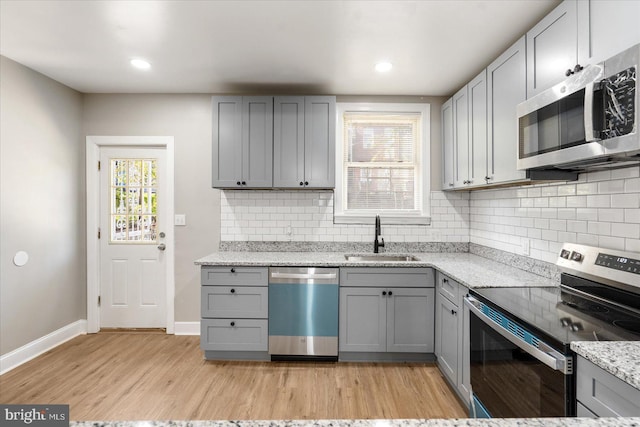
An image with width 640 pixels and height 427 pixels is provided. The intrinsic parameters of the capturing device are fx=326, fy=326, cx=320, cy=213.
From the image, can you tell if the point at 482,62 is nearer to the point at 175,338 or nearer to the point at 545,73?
the point at 545,73

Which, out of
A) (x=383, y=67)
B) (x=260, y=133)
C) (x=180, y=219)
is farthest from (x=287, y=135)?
(x=180, y=219)

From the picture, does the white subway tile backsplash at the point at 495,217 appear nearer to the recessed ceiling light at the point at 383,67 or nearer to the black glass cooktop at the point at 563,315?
the black glass cooktop at the point at 563,315

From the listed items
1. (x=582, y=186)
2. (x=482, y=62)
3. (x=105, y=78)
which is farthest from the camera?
(x=105, y=78)

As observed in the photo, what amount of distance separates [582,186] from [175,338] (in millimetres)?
3756

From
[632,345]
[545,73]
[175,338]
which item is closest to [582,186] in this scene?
[545,73]

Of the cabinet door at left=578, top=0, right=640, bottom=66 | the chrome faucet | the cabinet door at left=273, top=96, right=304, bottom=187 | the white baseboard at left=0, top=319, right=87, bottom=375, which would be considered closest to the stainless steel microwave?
the cabinet door at left=578, top=0, right=640, bottom=66

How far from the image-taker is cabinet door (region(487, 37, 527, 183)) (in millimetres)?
2092

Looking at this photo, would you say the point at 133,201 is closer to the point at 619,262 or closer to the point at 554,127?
the point at 554,127

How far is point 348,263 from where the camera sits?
286 centimetres

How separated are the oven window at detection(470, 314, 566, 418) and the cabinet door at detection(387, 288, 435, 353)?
84 centimetres

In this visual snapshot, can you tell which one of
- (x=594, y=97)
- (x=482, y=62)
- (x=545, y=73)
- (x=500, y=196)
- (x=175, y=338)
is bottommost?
(x=175, y=338)

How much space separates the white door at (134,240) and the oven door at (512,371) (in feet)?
10.2

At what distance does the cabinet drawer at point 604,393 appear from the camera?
982mm

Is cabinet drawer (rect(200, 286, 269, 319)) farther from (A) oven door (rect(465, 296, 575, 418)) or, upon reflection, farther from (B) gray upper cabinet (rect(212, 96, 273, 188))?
(A) oven door (rect(465, 296, 575, 418))
